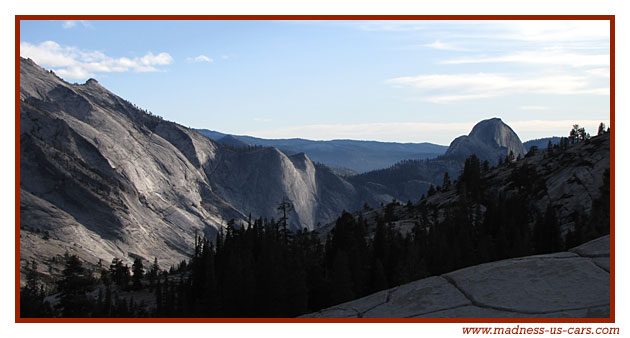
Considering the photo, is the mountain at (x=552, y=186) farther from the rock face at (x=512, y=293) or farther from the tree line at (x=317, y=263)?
the rock face at (x=512, y=293)

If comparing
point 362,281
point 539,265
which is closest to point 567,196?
point 362,281

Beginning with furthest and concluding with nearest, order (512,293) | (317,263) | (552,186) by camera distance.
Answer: (552,186) < (317,263) < (512,293)

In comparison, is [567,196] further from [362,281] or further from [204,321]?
[204,321]

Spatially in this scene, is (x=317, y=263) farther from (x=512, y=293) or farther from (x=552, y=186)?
(x=552, y=186)

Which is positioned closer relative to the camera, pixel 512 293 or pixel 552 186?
pixel 512 293

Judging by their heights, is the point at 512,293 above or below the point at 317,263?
above

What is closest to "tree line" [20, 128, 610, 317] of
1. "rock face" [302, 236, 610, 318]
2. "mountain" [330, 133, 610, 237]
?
"mountain" [330, 133, 610, 237]

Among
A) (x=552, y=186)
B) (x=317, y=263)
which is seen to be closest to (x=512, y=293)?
(x=317, y=263)

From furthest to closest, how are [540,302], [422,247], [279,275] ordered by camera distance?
1. [422,247]
2. [279,275]
3. [540,302]
